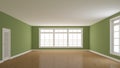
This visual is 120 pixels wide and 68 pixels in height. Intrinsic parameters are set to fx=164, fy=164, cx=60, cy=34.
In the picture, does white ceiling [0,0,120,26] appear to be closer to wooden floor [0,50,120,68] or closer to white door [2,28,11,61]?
white door [2,28,11,61]

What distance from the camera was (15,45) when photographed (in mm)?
→ 10219

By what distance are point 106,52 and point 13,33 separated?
18.6 feet

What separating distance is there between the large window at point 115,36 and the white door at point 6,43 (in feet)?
18.2

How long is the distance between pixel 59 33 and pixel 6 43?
819cm

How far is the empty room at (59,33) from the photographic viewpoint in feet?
21.5

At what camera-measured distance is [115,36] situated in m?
8.48

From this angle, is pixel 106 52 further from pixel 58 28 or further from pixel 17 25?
pixel 58 28

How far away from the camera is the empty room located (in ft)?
21.5

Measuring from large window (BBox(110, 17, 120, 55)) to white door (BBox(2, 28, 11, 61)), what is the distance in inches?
218

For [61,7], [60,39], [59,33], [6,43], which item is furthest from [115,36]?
[59,33]

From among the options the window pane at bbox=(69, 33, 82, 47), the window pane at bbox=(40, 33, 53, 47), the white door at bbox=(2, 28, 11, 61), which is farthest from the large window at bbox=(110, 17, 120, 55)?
the window pane at bbox=(40, 33, 53, 47)

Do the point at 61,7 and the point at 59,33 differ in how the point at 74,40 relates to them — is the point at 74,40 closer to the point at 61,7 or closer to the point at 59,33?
the point at 59,33

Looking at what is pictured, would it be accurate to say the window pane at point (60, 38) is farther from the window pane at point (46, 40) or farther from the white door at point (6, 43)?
the white door at point (6, 43)

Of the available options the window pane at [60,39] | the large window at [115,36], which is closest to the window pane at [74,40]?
the window pane at [60,39]
